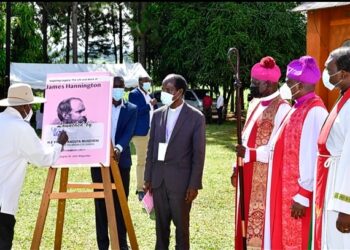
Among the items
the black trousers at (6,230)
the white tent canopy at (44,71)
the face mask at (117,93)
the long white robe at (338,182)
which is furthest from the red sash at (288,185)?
the white tent canopy at (44,71)

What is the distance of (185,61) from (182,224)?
26278 millimetres

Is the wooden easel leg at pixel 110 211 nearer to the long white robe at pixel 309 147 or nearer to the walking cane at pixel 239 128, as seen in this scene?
the walking cane at pixel 239 128

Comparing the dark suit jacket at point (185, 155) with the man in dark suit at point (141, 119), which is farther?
the man in dark suit at point (141, 119)

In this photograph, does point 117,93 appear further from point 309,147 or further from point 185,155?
point 309,147

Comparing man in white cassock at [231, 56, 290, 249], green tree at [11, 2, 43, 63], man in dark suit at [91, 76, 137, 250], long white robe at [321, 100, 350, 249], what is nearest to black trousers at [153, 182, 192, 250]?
man in white cassock at [231, 56, 290, 249]

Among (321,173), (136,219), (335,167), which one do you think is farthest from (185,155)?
(136,219)

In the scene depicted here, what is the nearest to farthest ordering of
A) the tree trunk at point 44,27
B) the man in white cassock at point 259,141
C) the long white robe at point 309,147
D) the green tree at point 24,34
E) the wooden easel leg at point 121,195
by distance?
the long white robe at point 309,147 < the man in white cassock at point 259,141 < the wooden easel leg at point 121,195 < the green tree at point 24,34 < the tree trunk at point 44,27

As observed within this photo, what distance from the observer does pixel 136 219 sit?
8594 millimetres

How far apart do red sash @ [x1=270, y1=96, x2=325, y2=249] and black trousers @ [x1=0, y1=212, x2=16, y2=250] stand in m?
2.38

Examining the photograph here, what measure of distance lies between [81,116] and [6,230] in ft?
4.67

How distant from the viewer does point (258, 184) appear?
5.72 m

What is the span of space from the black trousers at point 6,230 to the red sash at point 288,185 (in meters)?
2.38

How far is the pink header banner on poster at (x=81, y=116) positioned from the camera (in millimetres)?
6035

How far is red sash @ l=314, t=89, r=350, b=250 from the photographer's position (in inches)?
167
